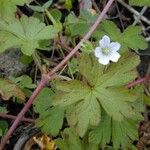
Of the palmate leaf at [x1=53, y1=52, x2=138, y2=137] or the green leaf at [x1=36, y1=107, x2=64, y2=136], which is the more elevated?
the palmate leaf at [x1=53, y1=52, x2=138, y2=137]

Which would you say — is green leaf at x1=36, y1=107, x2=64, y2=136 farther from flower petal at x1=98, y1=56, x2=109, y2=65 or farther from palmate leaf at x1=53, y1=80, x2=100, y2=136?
flower petal at x1=98, y1=56, x2=109, y2=65

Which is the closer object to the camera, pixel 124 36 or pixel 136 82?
pixel 136 82

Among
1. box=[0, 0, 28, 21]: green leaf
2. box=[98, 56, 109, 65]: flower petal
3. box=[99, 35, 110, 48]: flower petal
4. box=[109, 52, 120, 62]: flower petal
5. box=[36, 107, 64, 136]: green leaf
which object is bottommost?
box=[36, 107, 64, 136]: green leaf

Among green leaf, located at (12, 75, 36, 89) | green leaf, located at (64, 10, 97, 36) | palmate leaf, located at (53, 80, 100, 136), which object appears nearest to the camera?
palmate leaf, located at (53, 80, 100, 136)

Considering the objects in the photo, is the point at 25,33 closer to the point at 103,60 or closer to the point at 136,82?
the point at 103,60

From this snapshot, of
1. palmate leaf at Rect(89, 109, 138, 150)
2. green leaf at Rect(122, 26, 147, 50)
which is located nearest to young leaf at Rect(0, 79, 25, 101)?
palmate leaf at Rect(89, 109, 138, 150)

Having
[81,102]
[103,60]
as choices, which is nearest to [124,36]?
[103,60]

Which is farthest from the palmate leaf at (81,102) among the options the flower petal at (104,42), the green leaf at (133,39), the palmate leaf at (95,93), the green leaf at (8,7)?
the green leaf at (133,39)

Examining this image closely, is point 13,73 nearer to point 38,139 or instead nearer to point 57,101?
point 38,139
